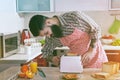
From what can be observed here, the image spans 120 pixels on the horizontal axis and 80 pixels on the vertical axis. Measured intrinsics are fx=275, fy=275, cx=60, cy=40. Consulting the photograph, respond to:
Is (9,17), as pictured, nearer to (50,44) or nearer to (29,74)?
(50,44)

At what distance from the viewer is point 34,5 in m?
3.63

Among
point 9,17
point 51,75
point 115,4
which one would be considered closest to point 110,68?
point 51,75

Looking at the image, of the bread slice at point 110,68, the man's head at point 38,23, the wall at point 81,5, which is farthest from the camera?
the wall at point 81,5

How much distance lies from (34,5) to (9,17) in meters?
0.45

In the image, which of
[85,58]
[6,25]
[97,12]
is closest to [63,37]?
[85,58]

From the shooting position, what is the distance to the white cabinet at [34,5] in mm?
3623

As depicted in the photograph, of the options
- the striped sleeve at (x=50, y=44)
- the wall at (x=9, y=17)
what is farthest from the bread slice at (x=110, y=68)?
the wall at (x=9, y=17)

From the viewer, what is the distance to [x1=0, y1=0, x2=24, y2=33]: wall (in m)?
3.06

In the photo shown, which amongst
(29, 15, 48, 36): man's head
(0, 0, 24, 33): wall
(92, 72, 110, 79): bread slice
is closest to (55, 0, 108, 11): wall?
(0, 0, 24, 33): wall

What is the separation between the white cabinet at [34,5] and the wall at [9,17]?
118mm

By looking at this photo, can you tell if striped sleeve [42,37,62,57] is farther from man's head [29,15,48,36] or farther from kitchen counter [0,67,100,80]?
kitchen counter [0,67,100,80]

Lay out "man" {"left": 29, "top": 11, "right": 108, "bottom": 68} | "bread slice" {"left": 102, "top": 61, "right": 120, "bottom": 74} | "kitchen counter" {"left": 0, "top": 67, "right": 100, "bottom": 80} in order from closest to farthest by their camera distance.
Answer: "kitchen counter" {"left": 0, "top": 67, "right": 100, "bottom": 80} → "bread slice" {"left": 102, "top": 61, "right": 120, "bottom": 74} → "man" {"left": 29, "top": 11, "right": 108, "bottom": 68}

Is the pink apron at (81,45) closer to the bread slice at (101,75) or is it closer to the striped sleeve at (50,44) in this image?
the striped sleeve at (50,44)

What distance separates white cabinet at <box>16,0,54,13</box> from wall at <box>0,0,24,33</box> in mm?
118
